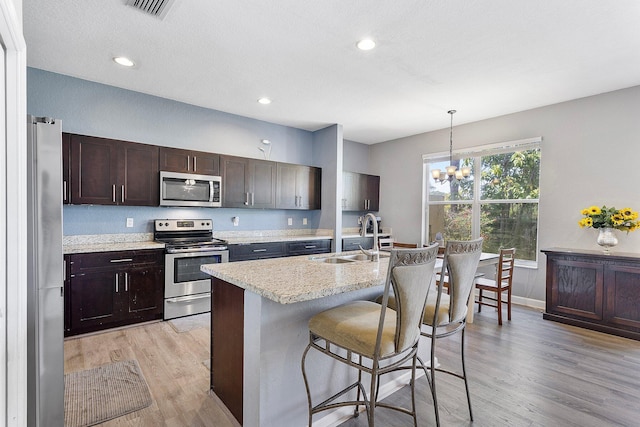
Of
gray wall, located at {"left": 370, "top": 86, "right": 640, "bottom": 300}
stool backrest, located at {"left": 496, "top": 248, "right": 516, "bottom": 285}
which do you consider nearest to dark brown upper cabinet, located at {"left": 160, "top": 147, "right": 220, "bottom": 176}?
gray wall, located at {"left": 370, "top": 86, "right": 640, "bottom": 300}

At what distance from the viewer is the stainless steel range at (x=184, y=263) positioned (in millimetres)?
3615

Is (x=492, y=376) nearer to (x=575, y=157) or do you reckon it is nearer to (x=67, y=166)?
(x=575, y=157)

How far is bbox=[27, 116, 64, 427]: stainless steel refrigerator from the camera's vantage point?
1.52 m

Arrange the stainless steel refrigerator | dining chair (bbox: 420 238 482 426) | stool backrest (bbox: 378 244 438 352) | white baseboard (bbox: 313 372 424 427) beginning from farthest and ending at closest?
white baseboard (bbox: 313 372 424 427) → dining chair (bbox: 420 238 482 426) → the stainless steel refrigerator → stool backrest (bbox: 378 244 438 352)

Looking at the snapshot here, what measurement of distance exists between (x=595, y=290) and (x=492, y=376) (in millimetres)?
2038

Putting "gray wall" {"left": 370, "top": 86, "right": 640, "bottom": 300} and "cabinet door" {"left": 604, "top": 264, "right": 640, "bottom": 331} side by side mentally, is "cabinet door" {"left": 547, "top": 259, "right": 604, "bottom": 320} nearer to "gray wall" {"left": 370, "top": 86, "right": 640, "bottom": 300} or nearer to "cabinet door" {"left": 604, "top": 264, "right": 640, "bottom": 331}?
"cabinet door" {"left": 604, "top": 264, "right": 640, "bottom": 331}

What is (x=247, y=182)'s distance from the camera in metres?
4.62

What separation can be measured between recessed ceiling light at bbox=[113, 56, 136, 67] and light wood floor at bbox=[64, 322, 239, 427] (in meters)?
2.73

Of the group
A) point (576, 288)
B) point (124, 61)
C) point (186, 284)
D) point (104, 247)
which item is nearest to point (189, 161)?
point (124, 61)

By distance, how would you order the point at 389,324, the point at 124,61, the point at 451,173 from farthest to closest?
the point at 451,173, the point at 124,61, the point at 389,324

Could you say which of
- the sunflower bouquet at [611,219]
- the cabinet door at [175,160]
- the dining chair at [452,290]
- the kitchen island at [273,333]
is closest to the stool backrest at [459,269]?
the dining chair at [452,290]

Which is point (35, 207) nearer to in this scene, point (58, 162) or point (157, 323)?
point (58, 162)

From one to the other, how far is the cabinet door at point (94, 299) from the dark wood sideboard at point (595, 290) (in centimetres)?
494

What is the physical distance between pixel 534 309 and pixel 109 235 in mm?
5500
